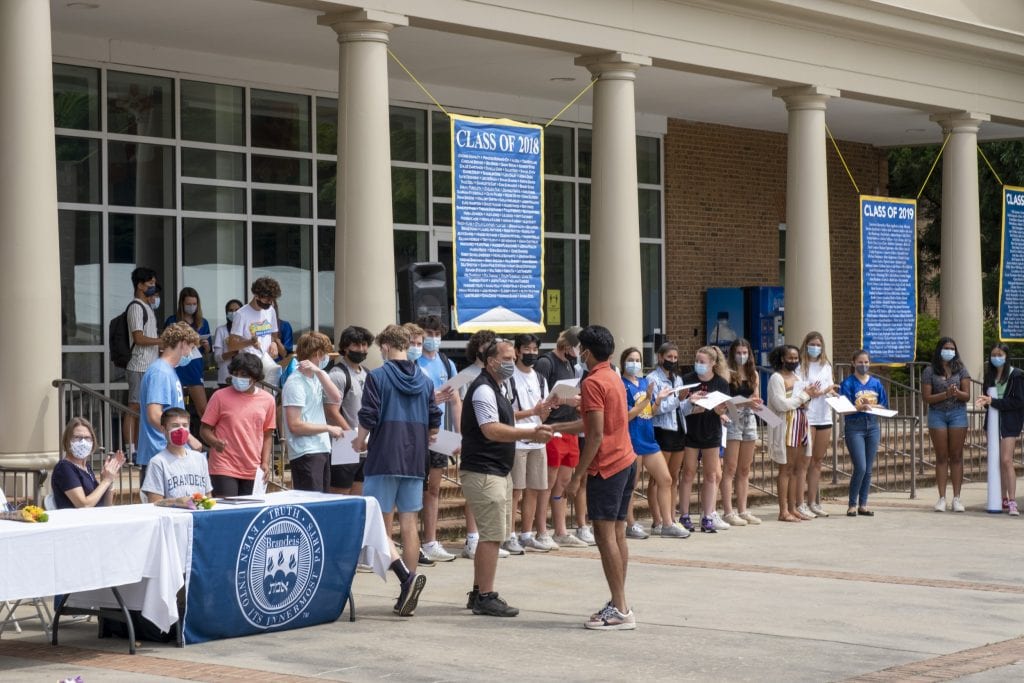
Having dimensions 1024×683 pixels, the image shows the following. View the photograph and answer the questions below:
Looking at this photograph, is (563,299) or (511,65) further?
(563,299)

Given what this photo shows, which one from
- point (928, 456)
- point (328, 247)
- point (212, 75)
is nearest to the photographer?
point (212, 75)

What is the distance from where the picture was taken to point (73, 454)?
9398mm

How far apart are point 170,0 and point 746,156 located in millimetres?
11918

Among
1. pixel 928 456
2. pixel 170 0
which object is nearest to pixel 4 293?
pixel 170 0

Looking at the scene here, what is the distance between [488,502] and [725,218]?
15080 millimetres

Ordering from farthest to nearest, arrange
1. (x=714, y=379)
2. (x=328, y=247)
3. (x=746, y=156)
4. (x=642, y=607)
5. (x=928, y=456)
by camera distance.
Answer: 1. (x=746, y=156)
2. (x=928, y=456)
3. (x=328, y=247)
4. (x=714, y=379)
5. (x=642, y=607)

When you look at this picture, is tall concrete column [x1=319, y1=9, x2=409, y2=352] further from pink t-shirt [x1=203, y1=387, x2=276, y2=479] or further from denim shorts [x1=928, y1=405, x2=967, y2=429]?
denim shorts [x1=928, y1=405, x2=967, y2=429]

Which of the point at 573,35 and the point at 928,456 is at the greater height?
the point at 573,35

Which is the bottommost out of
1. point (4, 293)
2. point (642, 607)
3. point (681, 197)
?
point (642, 607)

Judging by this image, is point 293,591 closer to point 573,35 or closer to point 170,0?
point 170,0

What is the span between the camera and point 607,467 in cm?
957

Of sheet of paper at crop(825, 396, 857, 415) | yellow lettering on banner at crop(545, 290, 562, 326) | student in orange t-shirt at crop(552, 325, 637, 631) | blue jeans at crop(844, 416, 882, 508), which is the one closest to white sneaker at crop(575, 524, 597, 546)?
sheet of paper at crop(825, 396, 857, 415)

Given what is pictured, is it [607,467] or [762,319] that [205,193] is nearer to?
[762,319]

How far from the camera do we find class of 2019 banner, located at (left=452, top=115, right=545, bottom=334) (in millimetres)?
14852
